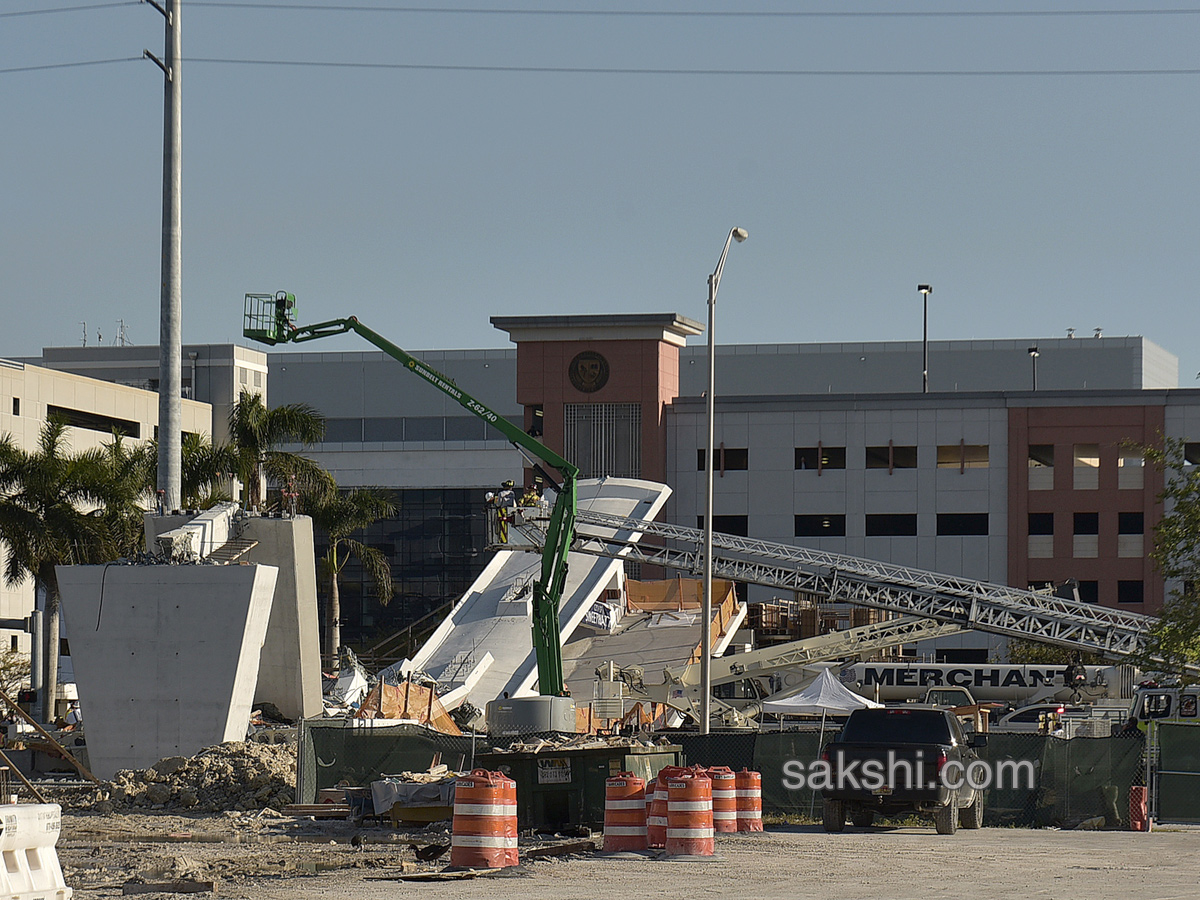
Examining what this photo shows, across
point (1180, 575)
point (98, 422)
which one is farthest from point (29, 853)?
point (98, 422)

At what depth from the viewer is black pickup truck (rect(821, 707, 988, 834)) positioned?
23.5 m

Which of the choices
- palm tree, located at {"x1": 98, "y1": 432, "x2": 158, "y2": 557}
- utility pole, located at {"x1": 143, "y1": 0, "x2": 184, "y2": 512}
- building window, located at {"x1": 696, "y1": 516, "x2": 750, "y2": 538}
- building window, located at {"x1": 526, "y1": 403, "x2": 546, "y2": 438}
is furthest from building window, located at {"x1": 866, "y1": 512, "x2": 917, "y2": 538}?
utility pole, located at {"x1": 143, "y1": 0, "x2": 184, "y2": 512}

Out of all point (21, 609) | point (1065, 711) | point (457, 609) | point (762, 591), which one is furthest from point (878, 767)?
point (21, 609)

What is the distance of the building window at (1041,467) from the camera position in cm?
8238

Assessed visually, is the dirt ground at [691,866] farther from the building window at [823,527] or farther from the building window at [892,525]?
the building window at [823,527]

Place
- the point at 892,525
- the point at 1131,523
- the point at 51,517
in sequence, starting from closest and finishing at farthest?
the point at 51,517 → the point at 1131,523 → the point at 892,525

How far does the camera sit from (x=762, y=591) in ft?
272

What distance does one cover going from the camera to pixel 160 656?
31.7 meters

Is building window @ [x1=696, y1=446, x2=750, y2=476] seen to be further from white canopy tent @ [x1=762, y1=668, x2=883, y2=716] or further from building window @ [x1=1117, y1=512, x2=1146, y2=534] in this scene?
white canopy tent @ [x1=762, y1=668, x2=883, y2=716]

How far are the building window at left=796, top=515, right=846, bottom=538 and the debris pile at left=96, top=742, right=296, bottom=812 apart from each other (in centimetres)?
5662

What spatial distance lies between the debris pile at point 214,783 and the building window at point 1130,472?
196ft

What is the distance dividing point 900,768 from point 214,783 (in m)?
11.9

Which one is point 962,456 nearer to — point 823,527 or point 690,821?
point 823,527

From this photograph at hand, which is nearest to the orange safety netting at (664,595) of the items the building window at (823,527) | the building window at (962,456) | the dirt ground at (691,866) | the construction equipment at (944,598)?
the building window at (823,527)
